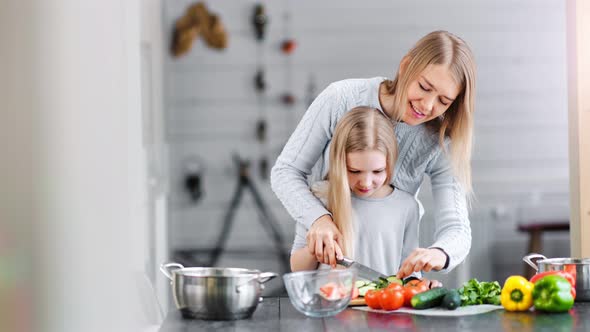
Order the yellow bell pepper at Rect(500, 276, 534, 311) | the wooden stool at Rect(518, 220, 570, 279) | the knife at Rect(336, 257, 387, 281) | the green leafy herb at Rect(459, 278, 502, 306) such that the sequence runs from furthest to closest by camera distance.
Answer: the wooden stool at Rect(518, 220, 570, 279) < the knife at Rect(336, 257, 387, 281) < the green leafy herb at Rect(459, 278, 502, 306) < the yellow bell pepper at Rect(500, 276, 534, 311)

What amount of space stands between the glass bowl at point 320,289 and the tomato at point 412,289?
21 centimetres

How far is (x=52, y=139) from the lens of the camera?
3.57m

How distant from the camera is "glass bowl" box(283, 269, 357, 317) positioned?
2088 mm

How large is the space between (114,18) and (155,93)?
1.55m

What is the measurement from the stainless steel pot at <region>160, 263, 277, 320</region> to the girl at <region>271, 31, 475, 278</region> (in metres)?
0.54

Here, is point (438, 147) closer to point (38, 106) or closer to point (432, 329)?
point (432, 329)

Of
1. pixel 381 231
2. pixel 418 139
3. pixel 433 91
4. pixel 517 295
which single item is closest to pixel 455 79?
pixel 433 91

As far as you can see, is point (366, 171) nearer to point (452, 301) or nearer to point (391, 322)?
point (452, 301)

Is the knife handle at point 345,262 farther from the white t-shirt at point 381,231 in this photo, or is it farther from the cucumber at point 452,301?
the cucumber at point 452,301

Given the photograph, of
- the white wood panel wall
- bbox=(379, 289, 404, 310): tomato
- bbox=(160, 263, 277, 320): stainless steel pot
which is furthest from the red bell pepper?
the white wood panel wall

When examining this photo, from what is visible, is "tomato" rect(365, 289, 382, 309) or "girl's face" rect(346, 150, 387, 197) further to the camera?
"girl's face" rect(346, 150, 387, 197)

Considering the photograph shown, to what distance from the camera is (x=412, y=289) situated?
2301mm

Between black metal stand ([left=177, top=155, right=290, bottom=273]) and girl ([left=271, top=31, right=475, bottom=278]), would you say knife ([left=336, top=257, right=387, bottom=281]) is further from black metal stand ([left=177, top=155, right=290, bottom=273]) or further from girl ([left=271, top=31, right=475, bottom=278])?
black metal stand ([left=177, top=155, right=290, bottom=273])

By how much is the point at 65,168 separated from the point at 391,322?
1874mm
